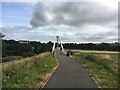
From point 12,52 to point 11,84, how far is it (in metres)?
94.1

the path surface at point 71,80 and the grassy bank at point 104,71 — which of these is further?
the grassy bank at point 104,71

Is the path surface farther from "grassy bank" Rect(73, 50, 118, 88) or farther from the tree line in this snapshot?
the tree line

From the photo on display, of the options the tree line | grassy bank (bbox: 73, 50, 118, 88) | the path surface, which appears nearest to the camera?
the path surface

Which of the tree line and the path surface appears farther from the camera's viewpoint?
the tree line

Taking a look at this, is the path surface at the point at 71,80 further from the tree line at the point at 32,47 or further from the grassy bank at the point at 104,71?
the tree line at the point at 32,47

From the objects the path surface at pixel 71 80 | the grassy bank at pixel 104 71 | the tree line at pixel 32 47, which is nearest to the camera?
the path surface at pixel 71 80

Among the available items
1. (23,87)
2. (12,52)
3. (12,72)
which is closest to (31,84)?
(23,87)

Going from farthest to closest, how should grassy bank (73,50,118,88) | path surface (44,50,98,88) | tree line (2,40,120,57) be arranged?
tree line (2,40,120,57) → grassy bank (73,50,118,88) → path surface (44,50,98,88)

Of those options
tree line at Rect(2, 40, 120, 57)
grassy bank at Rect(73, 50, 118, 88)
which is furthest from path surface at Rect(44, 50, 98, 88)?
tree line at Rect(2, 40, 120, 57)

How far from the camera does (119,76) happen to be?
19094mm

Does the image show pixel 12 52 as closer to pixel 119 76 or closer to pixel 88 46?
pixel 88 46

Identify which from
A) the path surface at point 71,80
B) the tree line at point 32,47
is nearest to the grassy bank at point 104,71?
the path surface at point 71,80

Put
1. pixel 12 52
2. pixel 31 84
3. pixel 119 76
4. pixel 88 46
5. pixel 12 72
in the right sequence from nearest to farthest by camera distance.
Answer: pixel 31 84 < pixel 12 72 < pixel 119 76 < pixel 12 52 < pixel 88 46

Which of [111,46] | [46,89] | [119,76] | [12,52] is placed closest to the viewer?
[46,89]
